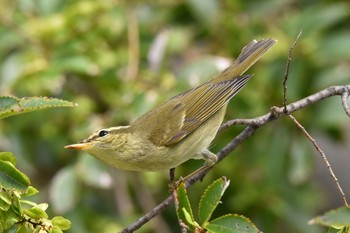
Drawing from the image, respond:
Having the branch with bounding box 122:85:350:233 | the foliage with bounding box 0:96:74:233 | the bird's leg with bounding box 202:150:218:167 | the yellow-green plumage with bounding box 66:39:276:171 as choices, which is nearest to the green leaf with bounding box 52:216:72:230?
the foliage with bounding box 0:96:74:233

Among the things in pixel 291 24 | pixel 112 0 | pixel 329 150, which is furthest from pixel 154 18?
pixel 329 150

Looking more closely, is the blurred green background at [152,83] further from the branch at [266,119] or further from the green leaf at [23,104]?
the green leaf at [23,104]

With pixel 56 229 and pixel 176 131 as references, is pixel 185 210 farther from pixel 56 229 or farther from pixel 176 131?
pixel 176 131

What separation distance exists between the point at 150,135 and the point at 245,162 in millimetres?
1938

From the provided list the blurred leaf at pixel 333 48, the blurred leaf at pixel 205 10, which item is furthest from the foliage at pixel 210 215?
the blurred leaf at pixel 205 10

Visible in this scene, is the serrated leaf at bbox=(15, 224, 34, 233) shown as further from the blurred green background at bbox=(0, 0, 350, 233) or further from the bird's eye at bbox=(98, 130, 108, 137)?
the blurred green background at bbox=(0, 0, 350, 233)

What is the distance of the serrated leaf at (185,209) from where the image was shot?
2.24 meters

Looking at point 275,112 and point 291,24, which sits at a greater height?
point 291,24

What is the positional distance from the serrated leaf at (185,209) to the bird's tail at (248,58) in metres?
1.09

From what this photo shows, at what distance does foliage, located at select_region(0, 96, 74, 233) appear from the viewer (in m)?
2.18

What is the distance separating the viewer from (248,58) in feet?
10.8

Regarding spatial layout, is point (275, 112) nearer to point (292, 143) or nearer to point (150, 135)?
point (150, 135)

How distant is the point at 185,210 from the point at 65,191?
2113 mm

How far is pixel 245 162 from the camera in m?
4.97
